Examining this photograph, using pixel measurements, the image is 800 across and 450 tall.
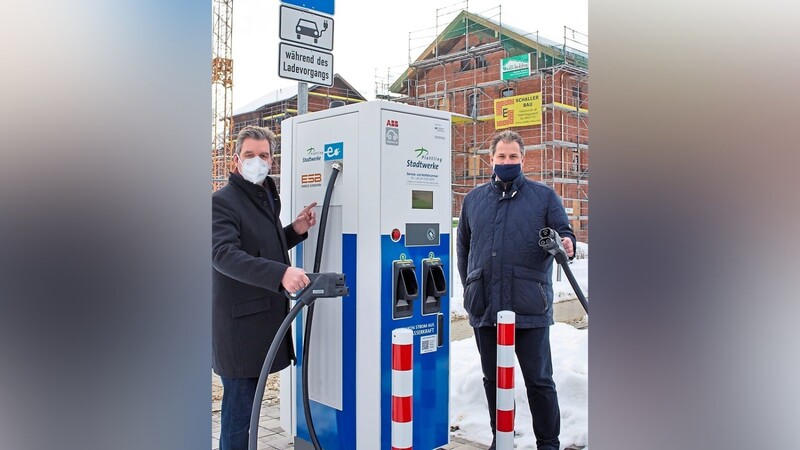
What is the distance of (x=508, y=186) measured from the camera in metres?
3.95

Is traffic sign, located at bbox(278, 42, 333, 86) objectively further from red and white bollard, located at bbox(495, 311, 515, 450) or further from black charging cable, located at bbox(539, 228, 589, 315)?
red and white bollard, located at bbox(495, 311, 515, 450)

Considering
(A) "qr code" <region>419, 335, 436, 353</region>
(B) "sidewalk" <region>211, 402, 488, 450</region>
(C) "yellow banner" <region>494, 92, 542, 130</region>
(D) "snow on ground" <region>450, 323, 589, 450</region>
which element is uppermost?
(C) "yellow banner" <region>494, 92, 542, 130</region>

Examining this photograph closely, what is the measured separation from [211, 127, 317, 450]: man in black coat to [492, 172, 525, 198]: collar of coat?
1377 mm

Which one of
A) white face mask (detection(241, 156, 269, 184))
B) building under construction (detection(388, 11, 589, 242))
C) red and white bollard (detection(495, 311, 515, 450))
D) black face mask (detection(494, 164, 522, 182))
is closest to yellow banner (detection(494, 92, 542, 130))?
building under construction (detection(388, 11, 589, 242))

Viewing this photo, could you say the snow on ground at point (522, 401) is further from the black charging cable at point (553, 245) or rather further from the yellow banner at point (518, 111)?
the yellow banner at point (518, 111)

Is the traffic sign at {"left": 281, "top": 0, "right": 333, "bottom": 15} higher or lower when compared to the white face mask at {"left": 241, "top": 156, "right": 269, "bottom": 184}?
higher

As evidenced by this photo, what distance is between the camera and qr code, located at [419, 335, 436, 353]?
3.76m

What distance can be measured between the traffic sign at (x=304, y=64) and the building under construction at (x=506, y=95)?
18513 mm

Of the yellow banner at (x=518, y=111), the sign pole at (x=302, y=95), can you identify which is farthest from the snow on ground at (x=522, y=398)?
the yellow banner at (x=518, y=111)
